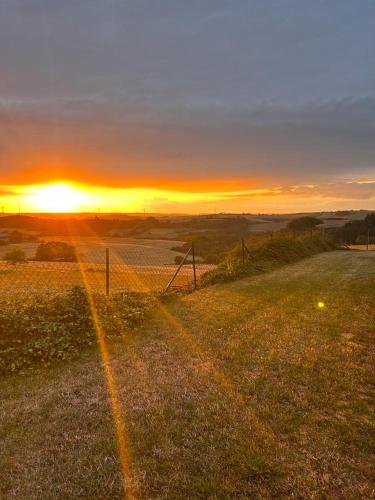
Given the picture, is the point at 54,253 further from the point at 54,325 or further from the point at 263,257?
the point at 54,325

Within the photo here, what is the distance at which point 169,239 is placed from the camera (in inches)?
3068

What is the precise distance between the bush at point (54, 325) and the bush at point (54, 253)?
33.0m

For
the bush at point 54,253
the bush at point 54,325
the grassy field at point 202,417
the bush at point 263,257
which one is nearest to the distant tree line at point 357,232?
the bush at point 263,257

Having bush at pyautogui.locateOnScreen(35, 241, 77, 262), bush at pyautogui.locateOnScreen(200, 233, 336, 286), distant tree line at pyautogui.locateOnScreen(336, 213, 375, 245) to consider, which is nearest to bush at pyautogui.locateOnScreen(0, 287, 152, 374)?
bush at pyautogui.locateOnScreen(200, 233, 336, 286)

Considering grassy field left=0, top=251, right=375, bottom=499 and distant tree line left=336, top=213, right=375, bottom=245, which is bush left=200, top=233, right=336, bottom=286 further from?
distant tree line left=336, top=213, right=375, bottom=245

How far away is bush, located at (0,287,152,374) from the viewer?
26.3 ft

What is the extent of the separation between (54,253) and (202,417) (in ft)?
143

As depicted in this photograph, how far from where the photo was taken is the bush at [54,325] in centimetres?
803

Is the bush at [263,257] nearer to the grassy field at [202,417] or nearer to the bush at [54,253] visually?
the grassy field at [202,417]

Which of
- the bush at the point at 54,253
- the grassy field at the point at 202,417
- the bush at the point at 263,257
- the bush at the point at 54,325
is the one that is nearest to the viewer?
the grassy field at the point at 202,417

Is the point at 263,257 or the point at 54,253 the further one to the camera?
the point at 54,253

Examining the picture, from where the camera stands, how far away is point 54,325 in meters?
9.36

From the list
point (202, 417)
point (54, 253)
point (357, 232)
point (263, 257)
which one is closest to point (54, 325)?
point (202, 417)

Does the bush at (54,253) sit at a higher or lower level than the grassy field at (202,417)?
lower
